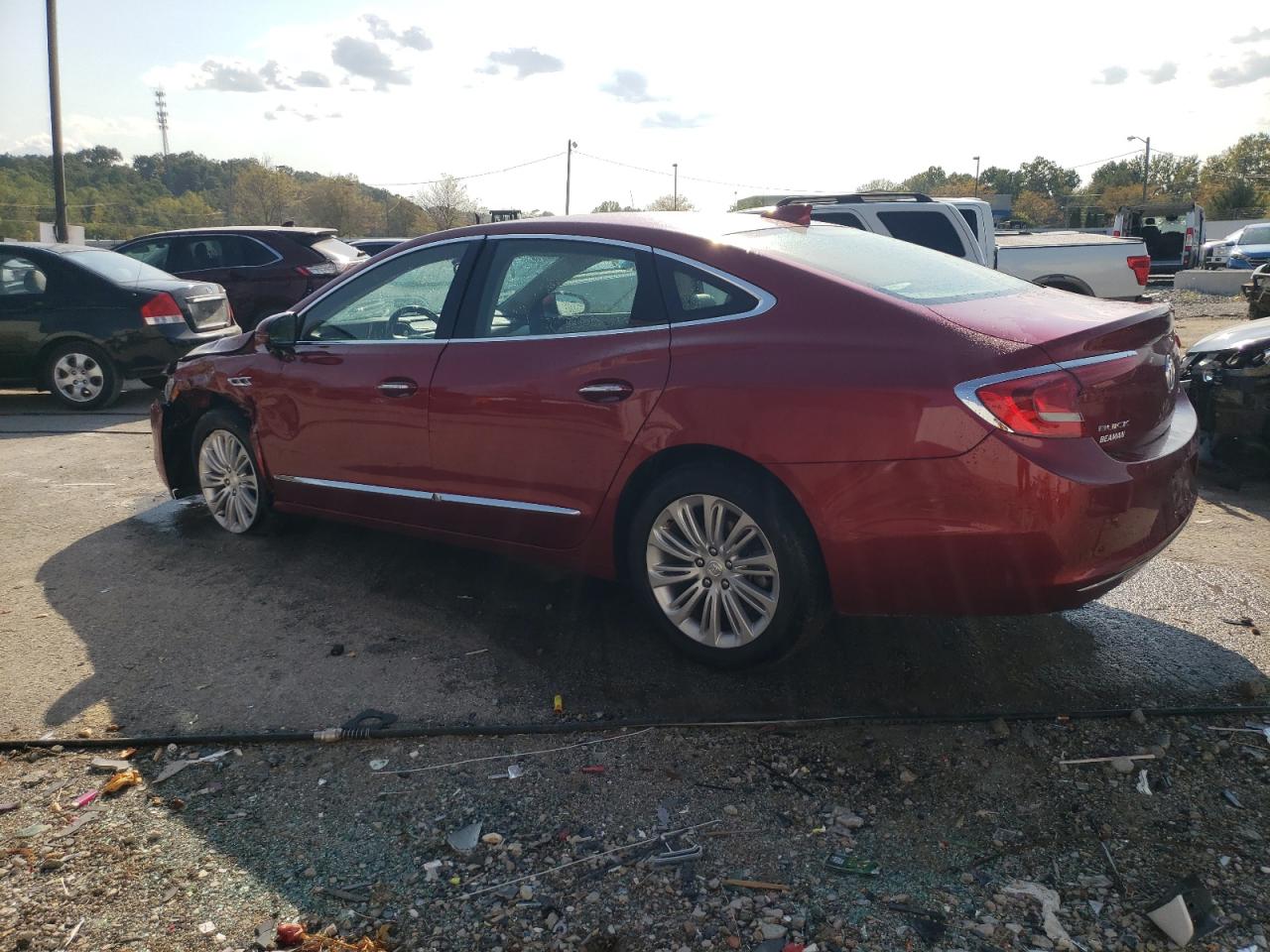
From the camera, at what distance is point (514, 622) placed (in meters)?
4.51

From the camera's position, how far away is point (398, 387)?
4.66 m

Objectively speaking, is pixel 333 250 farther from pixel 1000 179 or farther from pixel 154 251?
pixel 1000 179

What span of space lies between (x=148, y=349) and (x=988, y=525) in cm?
923

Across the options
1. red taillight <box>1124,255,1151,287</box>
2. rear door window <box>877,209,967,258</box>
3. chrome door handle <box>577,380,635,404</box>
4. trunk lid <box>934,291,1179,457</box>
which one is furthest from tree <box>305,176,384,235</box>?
trunk lid <box>934,291,1179,457</box>

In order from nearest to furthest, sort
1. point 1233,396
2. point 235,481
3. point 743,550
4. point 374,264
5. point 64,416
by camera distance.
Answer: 1. point 743,550
2. point 374,264
3. point 235,481
4. point 1233,396
5. point 64,416

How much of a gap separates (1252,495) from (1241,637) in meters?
2.58

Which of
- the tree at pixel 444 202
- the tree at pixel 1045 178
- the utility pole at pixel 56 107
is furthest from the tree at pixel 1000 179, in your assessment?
the utility pole at pixel 56 107

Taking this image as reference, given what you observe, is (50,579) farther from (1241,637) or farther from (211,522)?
(1241,637)

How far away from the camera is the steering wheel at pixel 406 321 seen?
4.68 metres

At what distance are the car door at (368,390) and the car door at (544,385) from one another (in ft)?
0.49

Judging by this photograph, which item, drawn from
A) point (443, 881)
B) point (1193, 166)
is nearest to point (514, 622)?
point (443, 881)

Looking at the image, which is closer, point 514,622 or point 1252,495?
point 514,622

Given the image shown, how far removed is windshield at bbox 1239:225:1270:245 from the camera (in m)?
28.3

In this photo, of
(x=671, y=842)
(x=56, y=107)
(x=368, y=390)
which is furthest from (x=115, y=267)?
(x=56, y=107)
